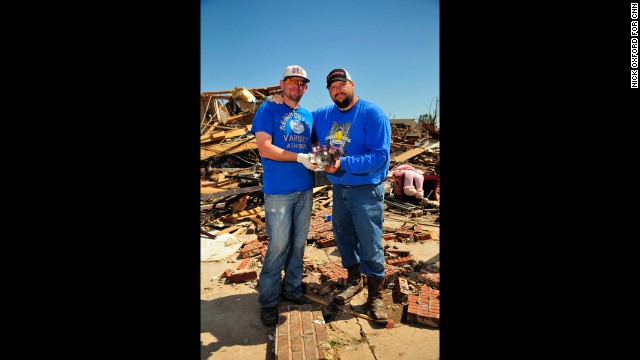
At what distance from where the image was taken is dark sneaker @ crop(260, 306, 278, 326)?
2.79 m

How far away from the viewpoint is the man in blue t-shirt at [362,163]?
2830 mm

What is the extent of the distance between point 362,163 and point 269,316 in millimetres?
1734

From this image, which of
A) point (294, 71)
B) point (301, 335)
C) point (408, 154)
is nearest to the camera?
point (301, 335)

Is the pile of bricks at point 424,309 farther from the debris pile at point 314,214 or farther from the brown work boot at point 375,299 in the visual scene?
the brown work boot at point 375,299

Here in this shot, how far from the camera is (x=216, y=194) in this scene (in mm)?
6289

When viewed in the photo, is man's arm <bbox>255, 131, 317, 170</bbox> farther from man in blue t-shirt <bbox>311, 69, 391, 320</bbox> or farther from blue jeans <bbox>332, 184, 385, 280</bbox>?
blue jeans <bbox>332, 184, 385, 280</bbox>

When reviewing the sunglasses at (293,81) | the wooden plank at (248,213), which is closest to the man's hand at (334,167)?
the sunglasses at (293,81)

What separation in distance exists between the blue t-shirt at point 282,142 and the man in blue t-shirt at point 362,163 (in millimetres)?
307

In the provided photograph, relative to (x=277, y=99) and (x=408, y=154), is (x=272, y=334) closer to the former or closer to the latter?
(x=277, y=99)

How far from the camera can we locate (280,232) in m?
2.84

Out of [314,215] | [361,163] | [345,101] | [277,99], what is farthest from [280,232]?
[314,215]

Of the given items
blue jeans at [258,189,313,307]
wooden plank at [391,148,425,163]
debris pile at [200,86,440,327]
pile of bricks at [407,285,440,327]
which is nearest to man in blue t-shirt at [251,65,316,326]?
blue jeans at [258,189,313,307]
